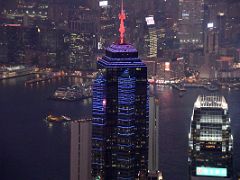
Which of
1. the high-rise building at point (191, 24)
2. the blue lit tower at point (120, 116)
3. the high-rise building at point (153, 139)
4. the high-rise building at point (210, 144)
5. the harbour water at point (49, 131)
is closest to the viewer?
the blue lit tower at point (120, 116)

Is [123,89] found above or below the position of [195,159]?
above

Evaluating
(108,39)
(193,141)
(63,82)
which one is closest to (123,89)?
(193,141)

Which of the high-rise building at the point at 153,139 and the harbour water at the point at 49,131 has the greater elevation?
the high-rise building at the point at 153,139

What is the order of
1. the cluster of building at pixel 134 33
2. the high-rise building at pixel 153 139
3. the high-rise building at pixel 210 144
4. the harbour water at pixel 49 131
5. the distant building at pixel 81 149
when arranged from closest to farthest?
the distant building at pixel 81 149
the high-rise building at pixel 210 144
the high-rise building at pixel 153 139
the harbour water at pixel 49 131
the cluster of building at pixel 134 33

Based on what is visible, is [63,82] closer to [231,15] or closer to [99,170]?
[231,15]

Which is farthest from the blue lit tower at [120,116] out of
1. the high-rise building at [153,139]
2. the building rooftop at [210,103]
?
the building rooftop at [210,103]

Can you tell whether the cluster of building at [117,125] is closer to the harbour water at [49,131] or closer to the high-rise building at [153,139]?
the high-rise building at [153,139]

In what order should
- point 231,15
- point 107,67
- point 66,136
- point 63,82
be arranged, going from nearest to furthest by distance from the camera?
1. point 107,67
2. point 66,136
3. point 63,82
4. point 231,15

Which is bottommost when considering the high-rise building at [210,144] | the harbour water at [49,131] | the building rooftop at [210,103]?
the harbour water at [49,131]
